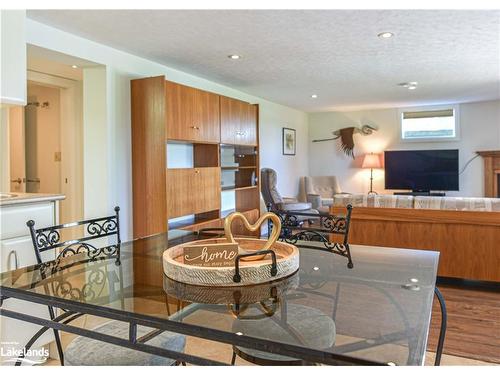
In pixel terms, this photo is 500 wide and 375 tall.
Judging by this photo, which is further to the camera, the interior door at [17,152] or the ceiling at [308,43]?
the interior door at [17,152]

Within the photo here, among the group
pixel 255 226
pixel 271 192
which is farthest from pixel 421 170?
pixel 255 226

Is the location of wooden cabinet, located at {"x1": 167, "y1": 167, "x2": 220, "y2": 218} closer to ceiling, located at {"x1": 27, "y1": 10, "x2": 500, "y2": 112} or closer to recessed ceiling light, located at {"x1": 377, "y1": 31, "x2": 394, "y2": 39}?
ceiling, located at {"x1": 27, "y1": 10, "x2": 500, "y2": 112}

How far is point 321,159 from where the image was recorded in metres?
8.34

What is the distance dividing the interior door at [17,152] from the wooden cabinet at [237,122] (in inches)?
86.8

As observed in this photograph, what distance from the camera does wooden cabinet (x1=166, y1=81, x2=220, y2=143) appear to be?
364cm

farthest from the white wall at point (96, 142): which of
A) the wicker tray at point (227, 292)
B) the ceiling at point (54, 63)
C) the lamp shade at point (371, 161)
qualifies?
the lamp shade at point (371, 161)

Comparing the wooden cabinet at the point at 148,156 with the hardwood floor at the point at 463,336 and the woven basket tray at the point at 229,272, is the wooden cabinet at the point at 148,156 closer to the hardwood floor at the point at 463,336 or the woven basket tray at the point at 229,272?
the hardwood floor at the point at 463,336

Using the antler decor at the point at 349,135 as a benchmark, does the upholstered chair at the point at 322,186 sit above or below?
below

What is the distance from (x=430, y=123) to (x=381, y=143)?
3.02ft

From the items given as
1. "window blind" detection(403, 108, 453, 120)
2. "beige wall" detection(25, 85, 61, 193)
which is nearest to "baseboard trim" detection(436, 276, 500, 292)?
"beige wall" detection(25, 85, 61, 193)

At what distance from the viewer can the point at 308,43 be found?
3.39 metres

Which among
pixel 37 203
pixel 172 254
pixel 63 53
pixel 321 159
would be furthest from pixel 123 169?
pixel 321 159

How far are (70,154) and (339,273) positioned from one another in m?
3.68

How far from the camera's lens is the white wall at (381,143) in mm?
7027
